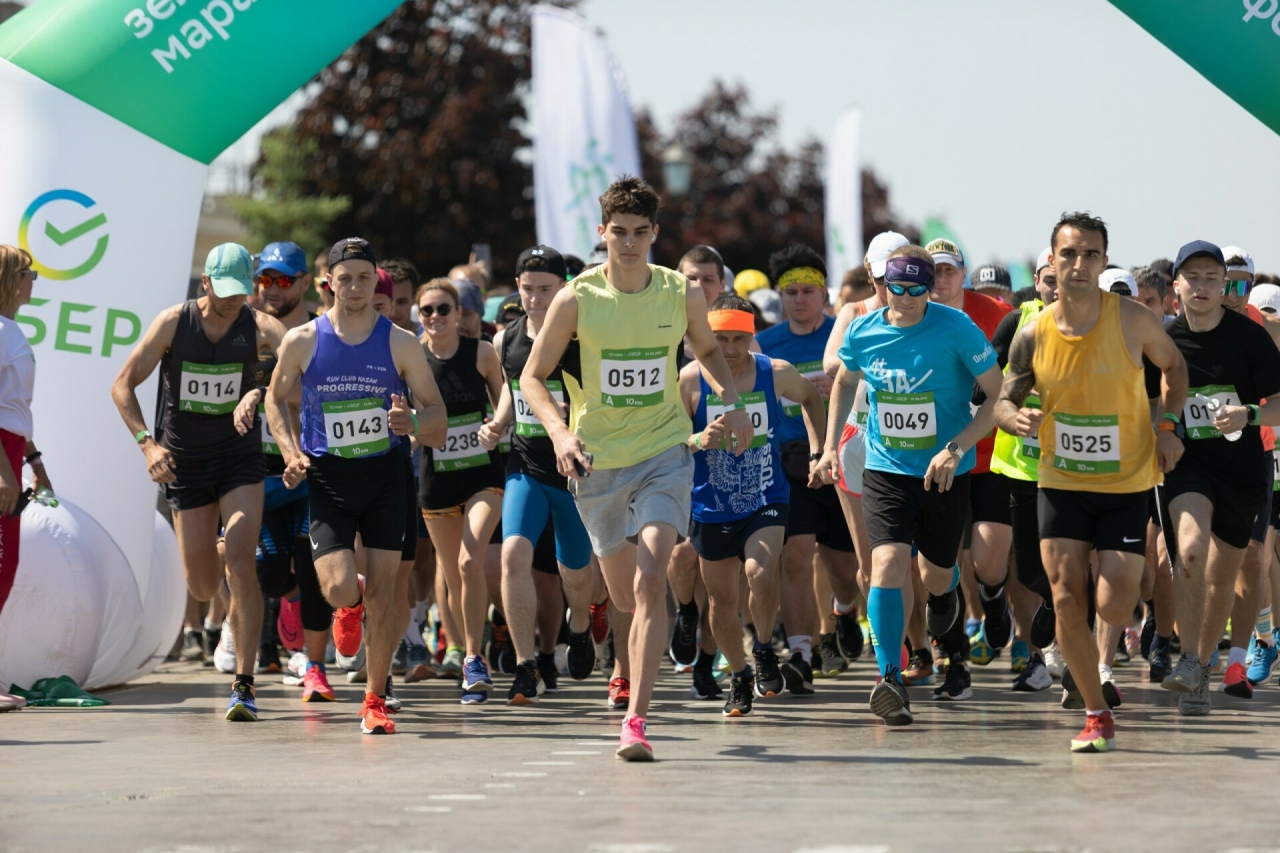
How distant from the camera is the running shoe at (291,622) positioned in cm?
1095

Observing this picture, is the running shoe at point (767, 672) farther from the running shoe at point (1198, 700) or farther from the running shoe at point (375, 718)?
the running shoe at point (375, 718)

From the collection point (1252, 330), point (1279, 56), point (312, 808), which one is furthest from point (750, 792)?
point (1279, 56)

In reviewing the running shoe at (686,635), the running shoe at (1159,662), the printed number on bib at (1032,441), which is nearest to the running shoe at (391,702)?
the running shoe at (686,635)

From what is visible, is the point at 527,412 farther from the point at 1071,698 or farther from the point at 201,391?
the point at 1071,698

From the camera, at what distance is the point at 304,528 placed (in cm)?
1092

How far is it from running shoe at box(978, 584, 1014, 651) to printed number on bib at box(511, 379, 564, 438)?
286 cm

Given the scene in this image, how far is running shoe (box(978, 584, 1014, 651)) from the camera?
1105 centimetres

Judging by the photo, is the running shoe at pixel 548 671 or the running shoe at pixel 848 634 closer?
the running shoe at pixel 548 671

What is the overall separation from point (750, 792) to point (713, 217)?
3861cm

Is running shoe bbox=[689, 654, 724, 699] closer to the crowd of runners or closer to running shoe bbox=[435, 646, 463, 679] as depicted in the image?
the crowd of runners

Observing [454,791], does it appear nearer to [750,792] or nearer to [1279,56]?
[750,792]

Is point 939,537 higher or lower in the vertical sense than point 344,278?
lower

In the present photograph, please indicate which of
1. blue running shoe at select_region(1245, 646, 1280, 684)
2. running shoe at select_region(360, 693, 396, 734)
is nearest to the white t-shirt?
running shoe at select_region(360, 693, 396, 734)

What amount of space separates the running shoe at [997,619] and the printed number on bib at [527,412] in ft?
9.37
